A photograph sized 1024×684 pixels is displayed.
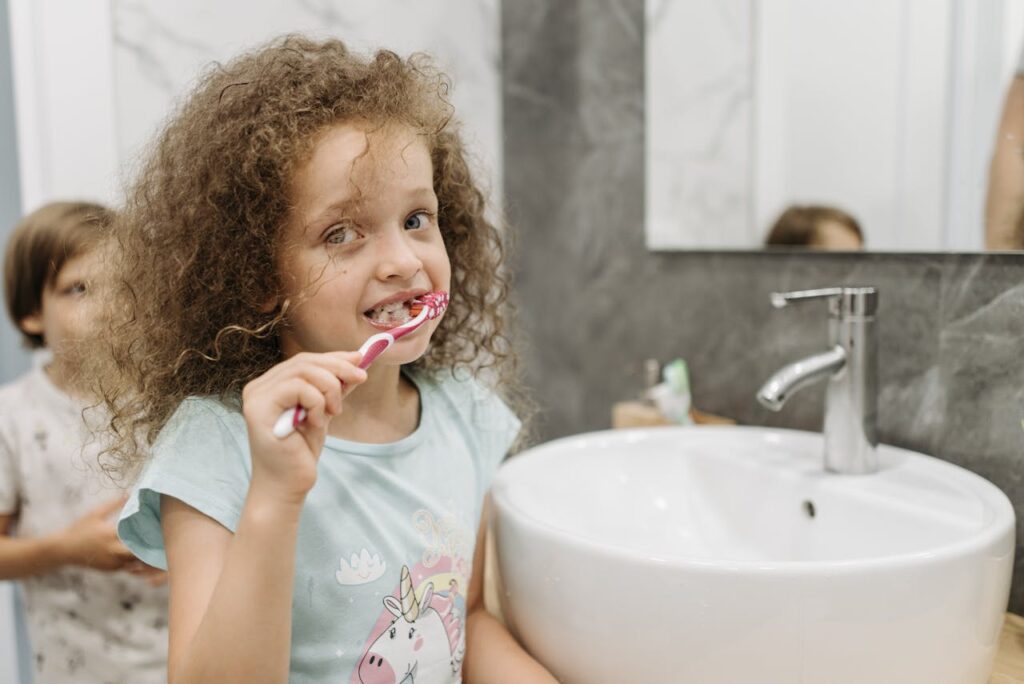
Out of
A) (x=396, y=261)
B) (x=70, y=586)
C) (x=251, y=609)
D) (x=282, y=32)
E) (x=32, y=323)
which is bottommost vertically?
(x=70, y=586)

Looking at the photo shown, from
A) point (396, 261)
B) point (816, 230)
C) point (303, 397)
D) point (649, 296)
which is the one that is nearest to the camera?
point (303, 397)

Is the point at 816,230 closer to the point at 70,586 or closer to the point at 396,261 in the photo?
the point at 396,261

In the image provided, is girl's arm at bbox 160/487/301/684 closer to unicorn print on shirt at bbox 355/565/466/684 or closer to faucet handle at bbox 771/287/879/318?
unicorn print on shirt at bbox 355/565/466/684

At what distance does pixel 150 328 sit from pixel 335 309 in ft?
0.56

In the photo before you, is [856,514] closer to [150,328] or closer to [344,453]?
[344,453]

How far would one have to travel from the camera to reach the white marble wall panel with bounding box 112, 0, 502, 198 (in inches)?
52.1

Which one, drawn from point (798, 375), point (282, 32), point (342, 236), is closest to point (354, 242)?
point (342, 236)

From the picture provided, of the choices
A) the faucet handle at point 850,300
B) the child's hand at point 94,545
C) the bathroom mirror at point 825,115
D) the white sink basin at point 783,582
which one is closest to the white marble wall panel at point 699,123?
the bathroom mirror at point 825,115

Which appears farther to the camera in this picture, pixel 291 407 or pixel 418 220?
pixel 418 220

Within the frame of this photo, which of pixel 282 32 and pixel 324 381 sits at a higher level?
pixel 282 32

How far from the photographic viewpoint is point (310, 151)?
686 mm

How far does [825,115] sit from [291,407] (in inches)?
31.3

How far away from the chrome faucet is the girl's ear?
3.24 feet

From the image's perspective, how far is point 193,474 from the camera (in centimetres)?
66
